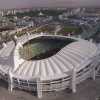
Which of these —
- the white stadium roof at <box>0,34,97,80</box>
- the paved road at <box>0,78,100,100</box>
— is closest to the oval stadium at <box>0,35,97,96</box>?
the white stadium roof at <box>0,34,97,80</box>

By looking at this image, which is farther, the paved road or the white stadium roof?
the white stadium roof

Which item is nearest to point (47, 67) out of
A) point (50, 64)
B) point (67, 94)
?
point (50, 64)

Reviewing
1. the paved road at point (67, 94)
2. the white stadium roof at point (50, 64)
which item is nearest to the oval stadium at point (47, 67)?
the white stadium roof at point (50, 64)

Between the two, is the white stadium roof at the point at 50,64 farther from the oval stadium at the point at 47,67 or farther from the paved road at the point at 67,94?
the paved road at the point at 67,94

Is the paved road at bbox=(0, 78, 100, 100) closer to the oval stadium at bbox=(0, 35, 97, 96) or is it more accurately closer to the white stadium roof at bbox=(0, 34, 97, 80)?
the oval stadium at bbox=(0, 35, 97, 96)

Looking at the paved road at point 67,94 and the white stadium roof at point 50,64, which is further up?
the white stadium roof at point 50,64

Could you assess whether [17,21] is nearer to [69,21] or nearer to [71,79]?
[69,21]

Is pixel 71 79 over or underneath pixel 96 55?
underneath

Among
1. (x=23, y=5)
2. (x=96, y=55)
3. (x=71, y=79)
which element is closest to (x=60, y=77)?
(x=71, y=79)

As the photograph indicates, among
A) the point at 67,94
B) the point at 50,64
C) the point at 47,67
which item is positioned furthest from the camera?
the point at 50,64

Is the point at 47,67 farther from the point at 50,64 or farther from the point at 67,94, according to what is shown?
the point at 67,94

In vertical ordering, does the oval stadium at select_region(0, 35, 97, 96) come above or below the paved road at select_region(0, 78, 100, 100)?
above
